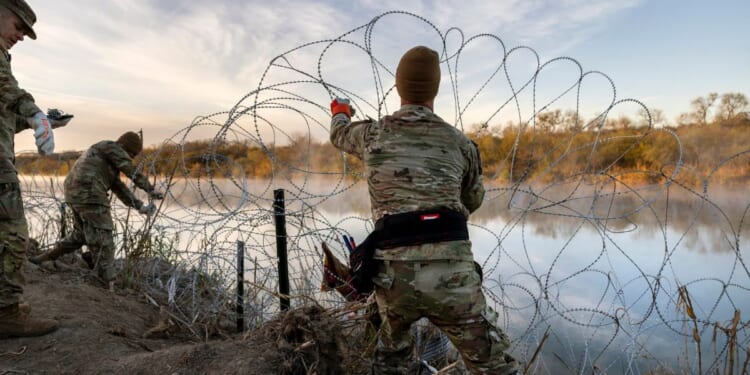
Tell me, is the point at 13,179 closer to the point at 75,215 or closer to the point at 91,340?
the point at 91,340

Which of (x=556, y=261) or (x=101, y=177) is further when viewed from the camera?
(x=101, y=177)

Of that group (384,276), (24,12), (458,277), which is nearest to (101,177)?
(24,12)

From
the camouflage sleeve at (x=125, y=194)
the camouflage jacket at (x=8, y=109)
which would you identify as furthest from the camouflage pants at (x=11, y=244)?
the camouflage sleeve at (x=125, y=194)

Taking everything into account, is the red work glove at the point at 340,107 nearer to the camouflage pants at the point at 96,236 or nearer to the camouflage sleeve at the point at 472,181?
the camouflage sleeve at the point at 472,181

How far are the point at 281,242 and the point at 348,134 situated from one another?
43.5 inches

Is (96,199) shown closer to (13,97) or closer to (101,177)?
(101,177)

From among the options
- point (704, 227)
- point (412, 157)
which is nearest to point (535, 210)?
point (412, 157)

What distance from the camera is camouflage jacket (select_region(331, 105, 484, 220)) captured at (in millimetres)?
2115

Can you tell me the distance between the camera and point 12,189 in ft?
8.56

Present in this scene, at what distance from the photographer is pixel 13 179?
2.63m

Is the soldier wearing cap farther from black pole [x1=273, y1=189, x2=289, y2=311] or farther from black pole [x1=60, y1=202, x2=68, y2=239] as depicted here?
black pole [x1=60, y1=202, x2=68, y2=239]

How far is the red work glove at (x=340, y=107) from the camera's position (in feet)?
8.56

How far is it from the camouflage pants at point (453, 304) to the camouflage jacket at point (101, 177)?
3720mm

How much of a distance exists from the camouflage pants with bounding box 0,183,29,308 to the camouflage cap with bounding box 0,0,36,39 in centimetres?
111
